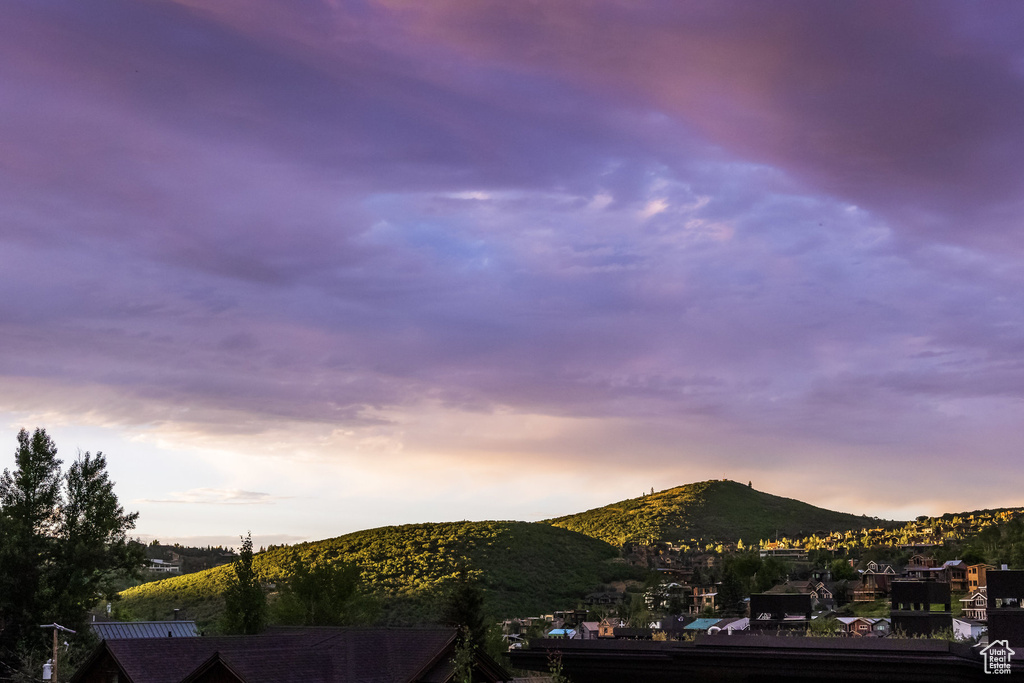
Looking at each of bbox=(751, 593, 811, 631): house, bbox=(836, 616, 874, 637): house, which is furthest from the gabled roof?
bbox=(836, 616, 874, 637): house

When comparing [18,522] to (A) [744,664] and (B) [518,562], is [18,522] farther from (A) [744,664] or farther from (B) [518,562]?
(B) [518,562]

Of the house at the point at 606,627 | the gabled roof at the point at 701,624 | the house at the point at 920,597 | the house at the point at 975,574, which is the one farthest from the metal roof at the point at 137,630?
the house at the point at 975,574

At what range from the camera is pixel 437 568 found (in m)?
142

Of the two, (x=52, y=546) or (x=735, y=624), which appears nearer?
(x=52, y=546)

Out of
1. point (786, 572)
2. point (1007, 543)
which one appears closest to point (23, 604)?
point (786, 572)

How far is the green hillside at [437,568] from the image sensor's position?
12281 cm

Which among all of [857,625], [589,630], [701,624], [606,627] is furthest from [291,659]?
[701,624]

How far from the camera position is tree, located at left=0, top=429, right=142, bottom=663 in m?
48.9

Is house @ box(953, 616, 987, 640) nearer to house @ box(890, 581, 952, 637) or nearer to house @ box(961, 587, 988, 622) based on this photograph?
house @ box(890, 581, 952, 637)

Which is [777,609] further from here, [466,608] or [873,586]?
[466,608]

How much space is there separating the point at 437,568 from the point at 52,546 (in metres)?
94.0

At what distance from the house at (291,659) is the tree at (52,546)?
17948mm

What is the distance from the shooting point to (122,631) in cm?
4950

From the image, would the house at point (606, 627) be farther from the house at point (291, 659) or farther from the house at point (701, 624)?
the house at point (291, 659)
